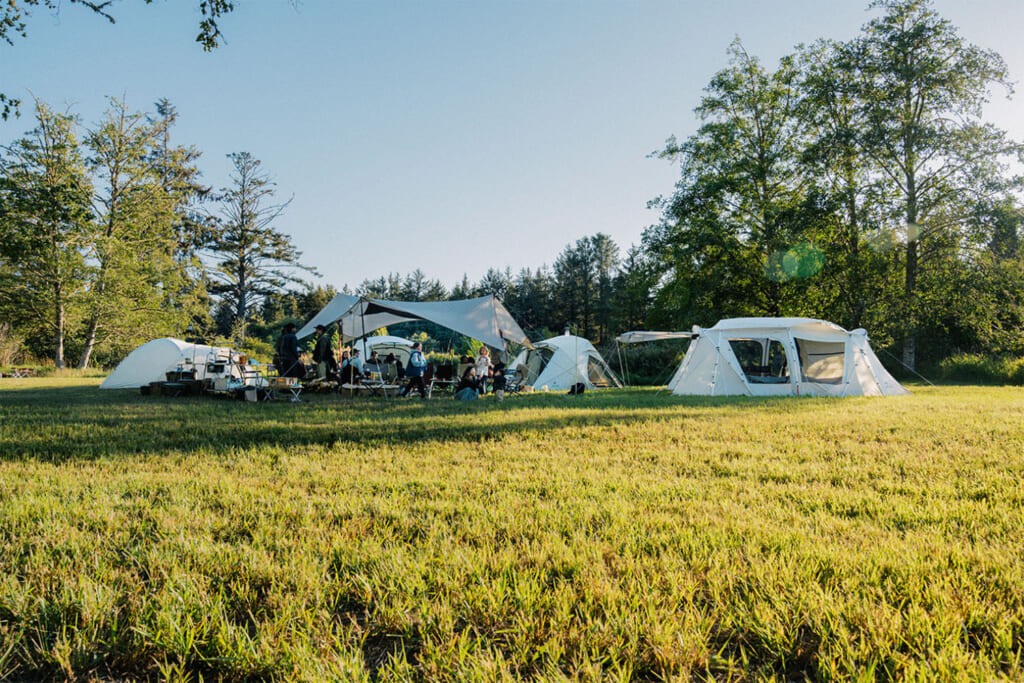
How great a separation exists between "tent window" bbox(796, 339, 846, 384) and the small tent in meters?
5.99

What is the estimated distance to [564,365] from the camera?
16859 mm

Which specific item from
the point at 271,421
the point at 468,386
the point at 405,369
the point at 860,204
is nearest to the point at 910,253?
the point at 860,204

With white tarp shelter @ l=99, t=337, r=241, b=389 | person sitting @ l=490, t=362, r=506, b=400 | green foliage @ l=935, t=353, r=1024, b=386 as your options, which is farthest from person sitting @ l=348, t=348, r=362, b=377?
green foliage @ l=935, t=353, r=1024, b=386

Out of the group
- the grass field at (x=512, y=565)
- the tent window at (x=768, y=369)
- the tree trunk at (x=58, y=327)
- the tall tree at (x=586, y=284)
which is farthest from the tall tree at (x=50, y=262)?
the tall tree at (x=586, y=284)

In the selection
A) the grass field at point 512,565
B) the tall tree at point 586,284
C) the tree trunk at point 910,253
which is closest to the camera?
the grass field at point 512,565

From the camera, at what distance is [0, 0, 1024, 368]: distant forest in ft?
55.4

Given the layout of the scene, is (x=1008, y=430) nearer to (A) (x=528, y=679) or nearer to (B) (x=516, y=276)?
(A) (x=528, y=679)

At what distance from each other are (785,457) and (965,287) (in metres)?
17.1

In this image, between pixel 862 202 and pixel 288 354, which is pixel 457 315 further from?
pixel 862 202

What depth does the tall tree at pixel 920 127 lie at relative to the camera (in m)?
16.9

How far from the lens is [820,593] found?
1873 millimetres

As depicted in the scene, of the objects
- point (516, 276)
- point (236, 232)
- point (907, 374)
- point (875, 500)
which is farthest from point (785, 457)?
point (516, 276)

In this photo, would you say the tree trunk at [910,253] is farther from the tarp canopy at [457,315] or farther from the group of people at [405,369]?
the group of people at [405,369]

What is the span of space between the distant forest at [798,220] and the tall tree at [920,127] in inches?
1.9
